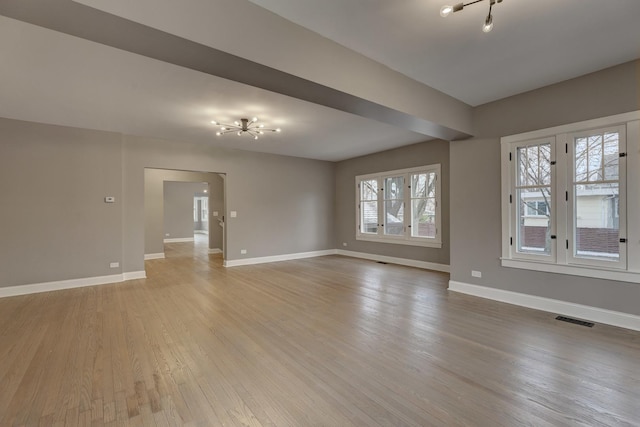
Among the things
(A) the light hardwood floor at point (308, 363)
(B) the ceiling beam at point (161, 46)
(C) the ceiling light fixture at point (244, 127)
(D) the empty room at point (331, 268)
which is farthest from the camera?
(C) the ceiling light fixture at point (244, 127)

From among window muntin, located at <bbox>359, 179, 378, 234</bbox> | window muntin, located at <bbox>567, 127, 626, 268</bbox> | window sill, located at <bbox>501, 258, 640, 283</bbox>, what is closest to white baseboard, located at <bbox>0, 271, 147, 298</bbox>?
window muntin, located at <bbox>359, 179, 378, 234</bbox>

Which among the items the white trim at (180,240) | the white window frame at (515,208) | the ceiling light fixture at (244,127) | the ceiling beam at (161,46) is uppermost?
the ceiling light fixture at (244,127)

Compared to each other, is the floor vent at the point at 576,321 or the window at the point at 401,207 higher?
the window at the point at 401,207

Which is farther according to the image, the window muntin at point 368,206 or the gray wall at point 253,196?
the window muntin at point 368,206

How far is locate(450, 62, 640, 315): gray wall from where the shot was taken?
3.17m

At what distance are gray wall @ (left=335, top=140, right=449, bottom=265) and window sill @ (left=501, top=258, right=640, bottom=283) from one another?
209 cm

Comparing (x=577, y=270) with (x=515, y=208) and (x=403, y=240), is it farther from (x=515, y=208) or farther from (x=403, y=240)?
(x=403, y=240)

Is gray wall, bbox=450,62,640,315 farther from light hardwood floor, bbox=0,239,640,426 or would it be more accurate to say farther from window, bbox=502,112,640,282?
light hardwood floor, bbox=0,239,640,426

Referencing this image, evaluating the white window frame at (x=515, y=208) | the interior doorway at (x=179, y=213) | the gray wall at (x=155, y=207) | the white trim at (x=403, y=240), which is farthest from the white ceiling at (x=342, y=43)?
the gray wall at (x=155, y=207)

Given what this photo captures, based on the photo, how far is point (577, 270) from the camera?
3439 millimetres

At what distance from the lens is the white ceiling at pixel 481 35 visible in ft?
7.18

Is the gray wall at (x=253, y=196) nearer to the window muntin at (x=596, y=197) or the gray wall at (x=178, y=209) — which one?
the gray wall at (x=178, y=209)

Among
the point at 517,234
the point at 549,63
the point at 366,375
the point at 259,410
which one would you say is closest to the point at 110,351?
the point at 259,410

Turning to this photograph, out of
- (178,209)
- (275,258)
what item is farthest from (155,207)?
(275,258)
